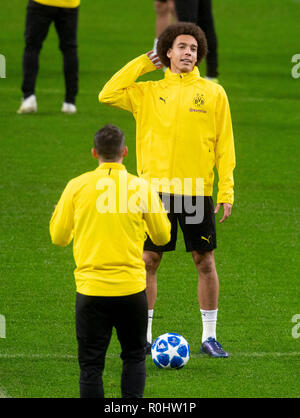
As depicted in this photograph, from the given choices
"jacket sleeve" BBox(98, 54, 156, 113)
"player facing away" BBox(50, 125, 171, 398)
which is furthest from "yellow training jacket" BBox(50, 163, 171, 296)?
"jacket sleeve" BBox(98, 54, 156, 113)

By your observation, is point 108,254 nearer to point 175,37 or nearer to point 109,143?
point 109,143

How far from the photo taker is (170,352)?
7.24 metres

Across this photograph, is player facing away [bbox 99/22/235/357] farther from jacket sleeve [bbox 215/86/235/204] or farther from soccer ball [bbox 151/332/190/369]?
soccer ball [bbox 151/332/190/369]

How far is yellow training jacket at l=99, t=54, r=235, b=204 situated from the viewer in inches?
292

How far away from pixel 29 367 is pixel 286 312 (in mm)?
2351

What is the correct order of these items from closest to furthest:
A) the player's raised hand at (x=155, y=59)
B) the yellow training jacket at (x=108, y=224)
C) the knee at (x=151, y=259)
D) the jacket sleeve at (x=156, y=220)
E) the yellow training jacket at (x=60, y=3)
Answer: the yellow training jacket at (x=108, y=224), the jacket sleeve at (x=156, y=220), the knee at (x=151, y=259), the player's raised hand at (x=155, y=59), the yellow training jacket at (x=60, y=3)

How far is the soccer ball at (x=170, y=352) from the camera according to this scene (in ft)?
23.8

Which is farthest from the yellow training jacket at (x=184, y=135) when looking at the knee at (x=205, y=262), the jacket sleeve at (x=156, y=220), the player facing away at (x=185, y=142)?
the jacket sleeve at (x=156, y=220)

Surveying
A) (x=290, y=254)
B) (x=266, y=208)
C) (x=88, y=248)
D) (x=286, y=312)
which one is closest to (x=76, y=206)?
(x=88, y=248)

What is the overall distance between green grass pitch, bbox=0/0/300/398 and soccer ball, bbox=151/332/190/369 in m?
0.07

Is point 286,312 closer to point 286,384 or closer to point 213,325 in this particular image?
point 213,325

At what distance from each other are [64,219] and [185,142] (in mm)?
1583

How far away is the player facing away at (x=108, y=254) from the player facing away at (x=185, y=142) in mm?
1292

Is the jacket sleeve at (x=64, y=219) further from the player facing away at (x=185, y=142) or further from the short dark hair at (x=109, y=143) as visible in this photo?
the player facing away at (x=185, y=142)
